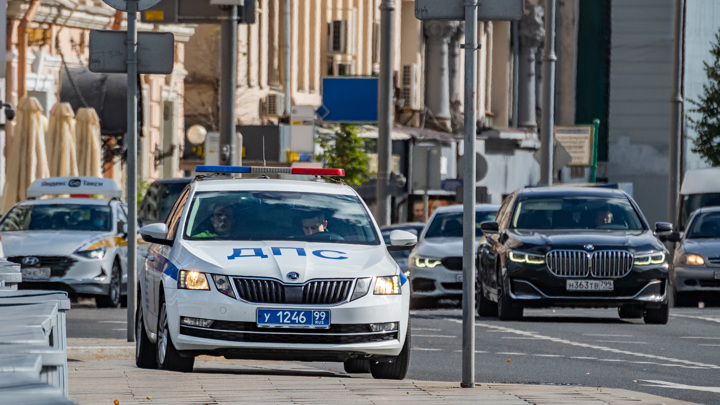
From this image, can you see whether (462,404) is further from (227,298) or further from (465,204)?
(227,298)

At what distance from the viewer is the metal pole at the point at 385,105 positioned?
35156 mm

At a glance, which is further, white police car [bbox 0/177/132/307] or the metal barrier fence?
white police car [bbox 0/177/132/307]

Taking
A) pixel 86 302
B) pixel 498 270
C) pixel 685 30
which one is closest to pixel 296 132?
pixel 86 302

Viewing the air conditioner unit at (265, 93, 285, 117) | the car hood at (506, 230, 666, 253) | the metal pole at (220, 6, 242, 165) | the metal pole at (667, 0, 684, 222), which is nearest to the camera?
the car hood at (506, 230, 666, 253)

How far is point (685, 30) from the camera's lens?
71312mm

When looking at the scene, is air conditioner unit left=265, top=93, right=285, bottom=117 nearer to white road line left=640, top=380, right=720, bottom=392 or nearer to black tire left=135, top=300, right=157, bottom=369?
black tire left=135, top=300, right=157, bottom=369

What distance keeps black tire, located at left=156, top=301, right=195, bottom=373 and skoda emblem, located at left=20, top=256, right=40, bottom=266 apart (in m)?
11.9

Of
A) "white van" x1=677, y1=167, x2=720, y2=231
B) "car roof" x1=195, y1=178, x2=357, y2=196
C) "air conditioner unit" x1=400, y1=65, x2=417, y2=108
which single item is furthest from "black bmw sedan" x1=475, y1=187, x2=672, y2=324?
"air conditioner unit" x1=400, y1=65, x2=417, y2=108

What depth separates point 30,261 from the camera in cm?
2464

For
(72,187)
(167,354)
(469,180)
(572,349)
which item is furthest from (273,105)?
(469,180)

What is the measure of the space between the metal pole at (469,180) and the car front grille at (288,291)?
1072 mm

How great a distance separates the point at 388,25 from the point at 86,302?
9.49 metres

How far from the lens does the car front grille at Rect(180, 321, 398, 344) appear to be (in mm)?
12180

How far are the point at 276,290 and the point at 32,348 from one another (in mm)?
6239
